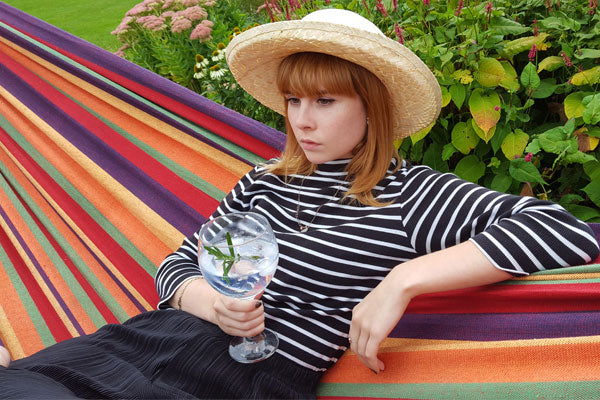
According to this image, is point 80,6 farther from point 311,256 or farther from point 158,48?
point 311,256

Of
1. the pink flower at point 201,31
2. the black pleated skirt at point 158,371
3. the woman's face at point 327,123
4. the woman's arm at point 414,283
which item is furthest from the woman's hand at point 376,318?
the pink flower at point 201,31

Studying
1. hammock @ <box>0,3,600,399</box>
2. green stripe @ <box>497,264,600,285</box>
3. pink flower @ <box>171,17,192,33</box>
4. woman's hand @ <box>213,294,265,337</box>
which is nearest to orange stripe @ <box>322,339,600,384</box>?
hammock @ <box>0,3,600,399</box>

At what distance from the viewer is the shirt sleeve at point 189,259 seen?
1702mm

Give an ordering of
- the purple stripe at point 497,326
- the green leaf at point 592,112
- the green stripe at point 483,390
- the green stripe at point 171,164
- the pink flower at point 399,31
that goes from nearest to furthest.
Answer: the green stripe at point 483,390
the purple stripe at point 497,326
the green leaf at point 592,112
the pink flower at point 399,31
the green stripe at point 171,164

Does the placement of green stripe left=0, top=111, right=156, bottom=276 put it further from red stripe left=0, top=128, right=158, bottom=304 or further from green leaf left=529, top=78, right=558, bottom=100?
green leaf left=529, top=78, right=558, bottom=100

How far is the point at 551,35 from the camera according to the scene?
86.7 inches

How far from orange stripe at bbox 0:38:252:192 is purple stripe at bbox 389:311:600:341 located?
1.08 meters

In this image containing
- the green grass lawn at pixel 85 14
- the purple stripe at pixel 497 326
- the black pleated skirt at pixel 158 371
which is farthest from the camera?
the green grass lawn at pixel 85 14

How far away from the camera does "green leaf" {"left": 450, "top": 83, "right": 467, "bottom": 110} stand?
211 centimetres

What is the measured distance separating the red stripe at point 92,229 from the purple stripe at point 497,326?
1062 millimetres

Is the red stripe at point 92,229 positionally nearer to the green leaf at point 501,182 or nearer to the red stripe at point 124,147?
the red stripe at point 124,147

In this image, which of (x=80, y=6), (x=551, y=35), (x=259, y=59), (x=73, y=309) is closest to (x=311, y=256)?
(x=259, y=59)

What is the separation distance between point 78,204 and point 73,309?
0.64 meters

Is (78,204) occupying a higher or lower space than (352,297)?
lower
